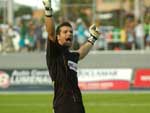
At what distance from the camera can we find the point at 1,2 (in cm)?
2412

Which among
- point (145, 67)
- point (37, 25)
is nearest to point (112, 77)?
point (145, 67)

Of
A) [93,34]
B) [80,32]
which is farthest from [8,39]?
[93,34]

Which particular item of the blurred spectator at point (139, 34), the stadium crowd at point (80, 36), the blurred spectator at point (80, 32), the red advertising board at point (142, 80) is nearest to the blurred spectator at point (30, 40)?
the stadium crowd at point (80, 36)

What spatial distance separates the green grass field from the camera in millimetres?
14727

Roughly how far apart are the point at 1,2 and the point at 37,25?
1.79m

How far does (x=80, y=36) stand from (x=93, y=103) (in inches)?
287

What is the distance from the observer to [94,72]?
2042 cm

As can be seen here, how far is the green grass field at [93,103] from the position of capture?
14727 millimetres

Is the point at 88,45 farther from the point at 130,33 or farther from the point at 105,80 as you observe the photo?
the point at 130,33

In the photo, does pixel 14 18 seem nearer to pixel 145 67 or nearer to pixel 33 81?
pixel 33 81

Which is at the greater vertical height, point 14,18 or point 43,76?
point 14,18

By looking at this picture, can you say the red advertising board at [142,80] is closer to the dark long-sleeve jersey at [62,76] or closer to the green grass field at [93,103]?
the green grass field at [93,103]

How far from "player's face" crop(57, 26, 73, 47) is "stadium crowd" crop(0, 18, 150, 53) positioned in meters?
16.4

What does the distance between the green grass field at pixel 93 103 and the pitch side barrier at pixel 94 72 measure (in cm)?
147
